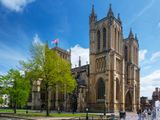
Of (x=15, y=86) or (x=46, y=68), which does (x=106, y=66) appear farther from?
(x=46, y=68)

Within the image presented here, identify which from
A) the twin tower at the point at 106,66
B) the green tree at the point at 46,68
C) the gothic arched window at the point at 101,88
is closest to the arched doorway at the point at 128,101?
the twin tower at the point at 106,66

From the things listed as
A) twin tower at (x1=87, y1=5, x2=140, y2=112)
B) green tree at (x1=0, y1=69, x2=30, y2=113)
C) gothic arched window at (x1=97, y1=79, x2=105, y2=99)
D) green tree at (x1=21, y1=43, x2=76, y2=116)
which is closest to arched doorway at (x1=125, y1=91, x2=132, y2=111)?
twin tower at (x1=87, y1=5, x2=140, y2=112)

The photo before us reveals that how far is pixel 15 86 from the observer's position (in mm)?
62094

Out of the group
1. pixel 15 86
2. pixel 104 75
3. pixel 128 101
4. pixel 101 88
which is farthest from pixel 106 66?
pixel 15 86

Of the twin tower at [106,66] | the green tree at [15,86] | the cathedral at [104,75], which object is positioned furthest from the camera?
the cathedral at [104,75]

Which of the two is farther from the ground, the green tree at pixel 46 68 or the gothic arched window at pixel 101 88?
the green tree at pixel 46 68

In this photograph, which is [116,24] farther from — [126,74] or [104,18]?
[126,74]

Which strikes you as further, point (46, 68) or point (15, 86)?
point (15, 86)

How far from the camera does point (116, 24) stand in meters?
88.1

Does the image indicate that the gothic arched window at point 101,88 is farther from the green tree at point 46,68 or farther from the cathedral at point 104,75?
the green tree at point 46,68

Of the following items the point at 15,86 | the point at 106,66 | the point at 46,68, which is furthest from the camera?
the point at 106,66

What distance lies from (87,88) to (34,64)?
39.6 metres

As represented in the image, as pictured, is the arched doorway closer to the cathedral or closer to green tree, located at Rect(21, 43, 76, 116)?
the cathedral

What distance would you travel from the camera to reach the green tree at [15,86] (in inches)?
2395
